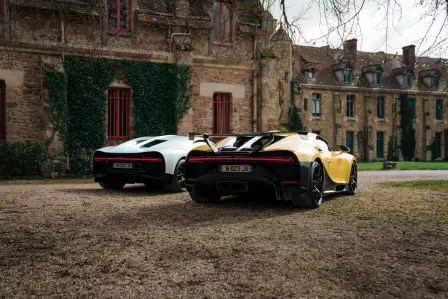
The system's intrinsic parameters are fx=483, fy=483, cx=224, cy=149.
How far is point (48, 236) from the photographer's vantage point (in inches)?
207

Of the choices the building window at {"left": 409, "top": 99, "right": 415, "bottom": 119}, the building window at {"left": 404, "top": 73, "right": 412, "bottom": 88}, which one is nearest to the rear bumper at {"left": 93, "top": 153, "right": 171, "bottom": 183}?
the building window at {"left": 409, "top": 99, "right": 415, "bottom": 119}

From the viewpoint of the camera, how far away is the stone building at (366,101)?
40750 mm

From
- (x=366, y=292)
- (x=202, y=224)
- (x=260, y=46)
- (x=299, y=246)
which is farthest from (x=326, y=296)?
(x=260, y=46)

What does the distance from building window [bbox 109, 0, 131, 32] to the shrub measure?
5276mm

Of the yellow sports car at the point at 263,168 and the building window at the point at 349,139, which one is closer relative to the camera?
the yellow sports car at the point at 263,168

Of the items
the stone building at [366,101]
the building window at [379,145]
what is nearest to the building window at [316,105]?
the stone building at [366,101]

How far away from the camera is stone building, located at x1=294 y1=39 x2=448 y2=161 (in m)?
40.8

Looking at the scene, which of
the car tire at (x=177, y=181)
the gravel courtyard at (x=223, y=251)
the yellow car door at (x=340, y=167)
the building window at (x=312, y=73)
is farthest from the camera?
the building window at (x=312, y=73)

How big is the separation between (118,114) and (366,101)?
2964 centimetres

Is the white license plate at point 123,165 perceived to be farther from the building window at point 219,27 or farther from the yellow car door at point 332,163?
the building window at point 219,27

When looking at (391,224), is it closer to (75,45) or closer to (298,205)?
(298,205)

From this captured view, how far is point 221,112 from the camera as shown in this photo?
65.7ft

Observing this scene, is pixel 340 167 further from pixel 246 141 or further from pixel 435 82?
pixel 435 82

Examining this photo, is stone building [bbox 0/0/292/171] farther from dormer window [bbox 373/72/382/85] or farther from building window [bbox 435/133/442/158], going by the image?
building window [bbox 435/133/442/158]
